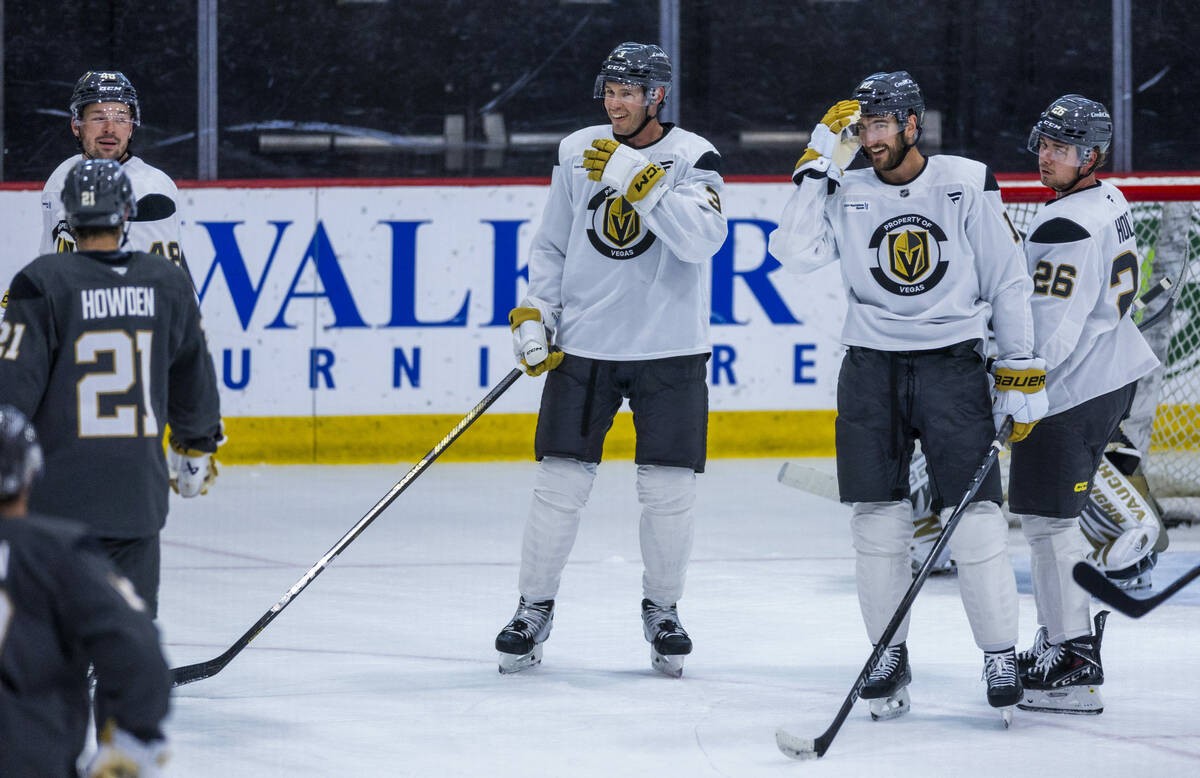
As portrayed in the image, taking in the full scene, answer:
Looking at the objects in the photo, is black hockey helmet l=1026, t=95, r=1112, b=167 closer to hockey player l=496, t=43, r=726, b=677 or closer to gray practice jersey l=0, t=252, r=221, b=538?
hockey player l=496, t=43, r=726, b=677

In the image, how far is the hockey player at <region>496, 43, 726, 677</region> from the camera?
3.80 m

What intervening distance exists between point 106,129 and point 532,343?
1.06 m

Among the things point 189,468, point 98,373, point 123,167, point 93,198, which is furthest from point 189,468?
point 123,167

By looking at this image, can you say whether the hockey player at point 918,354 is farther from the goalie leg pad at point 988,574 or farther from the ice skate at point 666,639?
the ice skate at point 666,639

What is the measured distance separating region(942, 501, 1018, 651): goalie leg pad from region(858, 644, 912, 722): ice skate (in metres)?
0.16

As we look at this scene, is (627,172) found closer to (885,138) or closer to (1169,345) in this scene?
(885,138)

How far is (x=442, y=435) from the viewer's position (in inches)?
274

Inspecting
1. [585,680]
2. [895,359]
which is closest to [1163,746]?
[895,359]

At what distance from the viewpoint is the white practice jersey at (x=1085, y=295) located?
3.45 metres

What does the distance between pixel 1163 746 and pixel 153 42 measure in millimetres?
5288

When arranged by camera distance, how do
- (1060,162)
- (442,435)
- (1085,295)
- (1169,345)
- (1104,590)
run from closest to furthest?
(1104,590), (1085,295), (1060,162), (1169,345), (442,435)

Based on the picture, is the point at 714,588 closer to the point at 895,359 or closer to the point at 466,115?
the point at 895,359

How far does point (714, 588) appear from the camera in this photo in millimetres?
4758

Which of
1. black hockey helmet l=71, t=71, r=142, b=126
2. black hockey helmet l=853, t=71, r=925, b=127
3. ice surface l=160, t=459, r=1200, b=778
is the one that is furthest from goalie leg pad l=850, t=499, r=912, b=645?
black hockey helmet l=71, t=71, r=142, b=126
